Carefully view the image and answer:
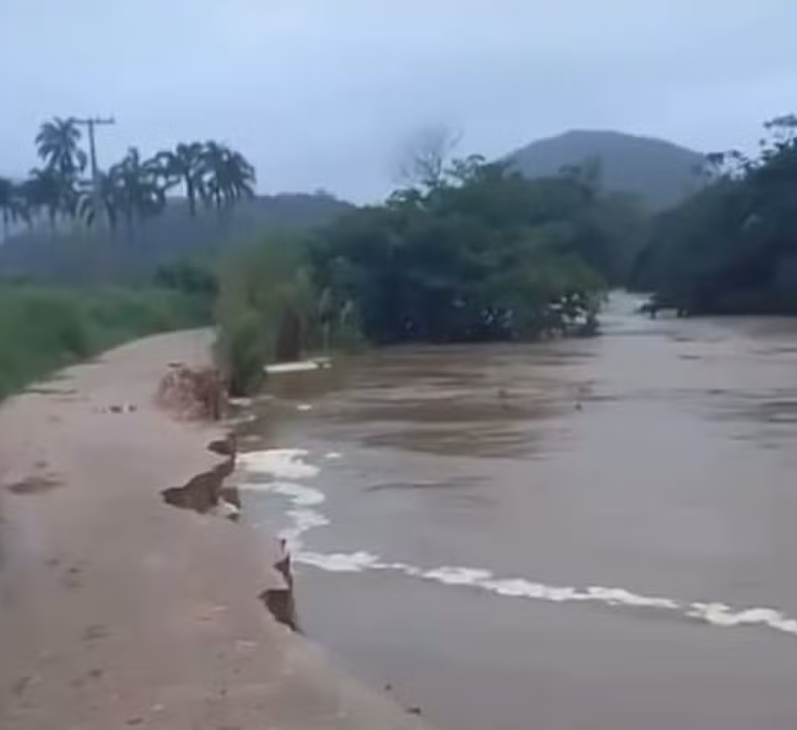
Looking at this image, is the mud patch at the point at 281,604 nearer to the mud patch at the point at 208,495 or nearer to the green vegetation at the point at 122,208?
the mud patch at the point at 208,495

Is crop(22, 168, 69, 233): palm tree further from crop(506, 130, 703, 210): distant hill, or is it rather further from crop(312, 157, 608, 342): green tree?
crop(506, 130, 703, 210): distant hill

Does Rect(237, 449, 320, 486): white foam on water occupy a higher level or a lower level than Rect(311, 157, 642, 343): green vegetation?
lower

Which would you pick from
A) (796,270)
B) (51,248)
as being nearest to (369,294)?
(796,270)

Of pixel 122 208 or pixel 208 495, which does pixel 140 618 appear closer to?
pixel 208 495

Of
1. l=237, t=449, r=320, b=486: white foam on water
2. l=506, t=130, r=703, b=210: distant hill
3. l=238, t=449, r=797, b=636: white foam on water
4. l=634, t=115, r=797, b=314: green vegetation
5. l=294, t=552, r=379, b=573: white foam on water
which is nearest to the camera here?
l=238, t=449, r=797, b=636: white foam on water

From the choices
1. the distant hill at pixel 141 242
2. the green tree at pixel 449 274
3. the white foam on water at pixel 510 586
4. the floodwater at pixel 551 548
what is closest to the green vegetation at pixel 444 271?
the green tree at pixel 449 274

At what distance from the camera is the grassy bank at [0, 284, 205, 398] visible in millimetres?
30375

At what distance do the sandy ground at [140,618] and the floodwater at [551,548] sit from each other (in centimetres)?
89

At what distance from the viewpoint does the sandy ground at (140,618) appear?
7082mm

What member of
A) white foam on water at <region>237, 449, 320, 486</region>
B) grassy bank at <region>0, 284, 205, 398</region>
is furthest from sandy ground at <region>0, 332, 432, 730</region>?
grassy bank at <region>0, 284, 205, 398</region>

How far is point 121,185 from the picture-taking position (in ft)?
259

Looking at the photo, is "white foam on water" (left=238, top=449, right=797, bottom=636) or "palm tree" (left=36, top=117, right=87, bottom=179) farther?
"palm tree" (left=36, top=117, right=87, bottom=179)

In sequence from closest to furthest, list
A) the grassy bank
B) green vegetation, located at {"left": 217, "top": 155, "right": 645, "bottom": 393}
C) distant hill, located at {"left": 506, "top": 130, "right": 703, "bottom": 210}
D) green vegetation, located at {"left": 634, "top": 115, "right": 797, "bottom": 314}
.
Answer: the grassy bank
green vegetation, located at {"left": 217, "top": 155, "right": 645, "bottom": 393}
green vegetation, located at {"left": 634, "top": 115, "right": 797, "bottom": 314}
distant hill, located at {"left": 506, "top": 130, "right": 703, "bottom": 210}

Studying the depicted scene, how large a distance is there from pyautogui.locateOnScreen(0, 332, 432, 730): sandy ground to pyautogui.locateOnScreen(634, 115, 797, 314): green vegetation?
4634cm
